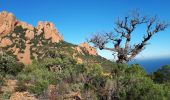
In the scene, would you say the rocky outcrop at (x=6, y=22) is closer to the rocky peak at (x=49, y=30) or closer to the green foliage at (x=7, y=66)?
the rocky peak at (x=49, y=30)

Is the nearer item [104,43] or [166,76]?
[166,76]

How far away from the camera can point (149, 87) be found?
13547 mm

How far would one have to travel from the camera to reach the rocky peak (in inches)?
5768

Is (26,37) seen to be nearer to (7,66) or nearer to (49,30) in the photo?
(49,30)

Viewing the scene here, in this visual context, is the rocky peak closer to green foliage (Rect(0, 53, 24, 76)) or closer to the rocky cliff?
the rocky cliff

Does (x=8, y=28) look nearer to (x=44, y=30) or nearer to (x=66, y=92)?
(x=44, y=30)

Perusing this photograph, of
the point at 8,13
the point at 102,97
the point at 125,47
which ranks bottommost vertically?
the point at 102,97

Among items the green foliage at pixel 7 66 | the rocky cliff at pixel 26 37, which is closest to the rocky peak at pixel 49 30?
the rocky cliff at pixel 26 37

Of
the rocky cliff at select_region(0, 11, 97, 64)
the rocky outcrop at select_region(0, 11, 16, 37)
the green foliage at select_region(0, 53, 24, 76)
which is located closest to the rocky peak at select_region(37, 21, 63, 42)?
the rocky cliff at select_region(0, 11, 97, 64)

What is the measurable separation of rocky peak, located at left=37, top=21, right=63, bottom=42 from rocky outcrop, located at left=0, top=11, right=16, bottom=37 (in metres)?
13.1

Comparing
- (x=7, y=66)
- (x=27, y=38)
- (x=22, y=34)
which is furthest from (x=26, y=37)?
(x=7, y=66)

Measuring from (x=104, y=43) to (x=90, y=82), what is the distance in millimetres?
7197

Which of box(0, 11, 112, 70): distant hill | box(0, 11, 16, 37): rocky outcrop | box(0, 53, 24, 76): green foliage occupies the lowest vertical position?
box(0, 53, 24, 76): green foliage

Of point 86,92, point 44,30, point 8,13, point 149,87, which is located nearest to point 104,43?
point 86,92
